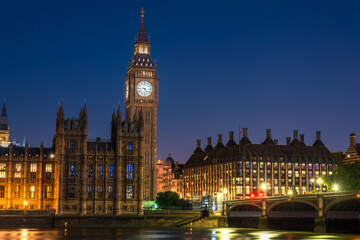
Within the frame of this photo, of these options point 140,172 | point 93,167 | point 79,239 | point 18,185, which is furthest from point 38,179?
point 79,239

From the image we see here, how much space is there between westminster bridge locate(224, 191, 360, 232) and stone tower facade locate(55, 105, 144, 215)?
25.4 metres

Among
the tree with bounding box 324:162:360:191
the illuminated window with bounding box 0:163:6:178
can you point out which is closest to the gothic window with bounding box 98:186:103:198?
the illuminated window with bounding box 0:163:6:178

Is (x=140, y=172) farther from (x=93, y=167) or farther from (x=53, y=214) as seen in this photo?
(x=53, y=214)

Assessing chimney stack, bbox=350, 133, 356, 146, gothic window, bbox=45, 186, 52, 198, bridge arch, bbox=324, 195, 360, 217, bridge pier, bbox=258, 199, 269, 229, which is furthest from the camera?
chimney stack, bbox=350, 133, 356, 146

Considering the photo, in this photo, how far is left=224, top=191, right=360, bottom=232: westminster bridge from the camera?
112 m

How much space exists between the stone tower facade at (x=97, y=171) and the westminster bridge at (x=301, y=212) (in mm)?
25394

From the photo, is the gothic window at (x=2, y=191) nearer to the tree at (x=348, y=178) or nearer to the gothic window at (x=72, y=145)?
the gothic window at (x=72, y=145)

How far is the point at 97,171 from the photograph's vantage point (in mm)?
157375

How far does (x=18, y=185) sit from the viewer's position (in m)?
161

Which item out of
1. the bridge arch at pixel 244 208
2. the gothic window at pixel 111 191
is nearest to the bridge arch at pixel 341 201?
the bridge arch at pixel 244 208

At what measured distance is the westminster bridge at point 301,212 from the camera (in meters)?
112

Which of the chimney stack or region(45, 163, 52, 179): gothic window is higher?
the chimney stack

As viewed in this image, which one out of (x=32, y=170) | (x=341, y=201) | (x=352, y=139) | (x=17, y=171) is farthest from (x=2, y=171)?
(x=352, y=139)

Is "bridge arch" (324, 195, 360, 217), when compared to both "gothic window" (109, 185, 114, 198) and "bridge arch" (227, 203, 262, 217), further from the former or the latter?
"gothic window" (109, 185, 114, 198)
